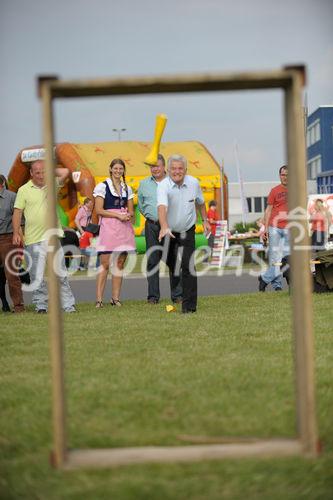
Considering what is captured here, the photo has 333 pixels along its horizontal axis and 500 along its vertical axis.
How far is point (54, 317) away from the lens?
12.8 ft

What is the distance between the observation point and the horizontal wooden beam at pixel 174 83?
3.75 meters

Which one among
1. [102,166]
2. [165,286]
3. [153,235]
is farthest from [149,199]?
[102,166]

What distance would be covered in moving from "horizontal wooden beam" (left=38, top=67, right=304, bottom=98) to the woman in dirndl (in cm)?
782

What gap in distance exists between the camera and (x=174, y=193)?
34.6 ft

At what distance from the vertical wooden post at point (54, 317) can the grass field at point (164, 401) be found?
147mm

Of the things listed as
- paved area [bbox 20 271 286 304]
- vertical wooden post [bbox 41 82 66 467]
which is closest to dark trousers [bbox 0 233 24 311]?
paved area [bbox 20 271 286 304]

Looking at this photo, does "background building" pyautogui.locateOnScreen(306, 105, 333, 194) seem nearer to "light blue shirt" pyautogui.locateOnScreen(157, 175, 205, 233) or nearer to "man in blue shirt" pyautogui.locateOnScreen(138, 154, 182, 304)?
"man in blue shirt" pyautogui.locateOnScreen(138, 154, 182, 304)

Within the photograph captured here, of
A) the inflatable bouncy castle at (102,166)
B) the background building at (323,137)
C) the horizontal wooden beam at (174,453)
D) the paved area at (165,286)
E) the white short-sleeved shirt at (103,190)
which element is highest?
the background building at (323,137)

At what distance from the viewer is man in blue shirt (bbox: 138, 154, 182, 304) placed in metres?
11.9

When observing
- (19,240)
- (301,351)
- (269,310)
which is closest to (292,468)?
(301,351)

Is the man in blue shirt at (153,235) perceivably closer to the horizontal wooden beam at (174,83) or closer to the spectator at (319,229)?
the horizontal wooden beam at (174,83)

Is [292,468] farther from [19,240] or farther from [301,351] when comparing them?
[19,240]

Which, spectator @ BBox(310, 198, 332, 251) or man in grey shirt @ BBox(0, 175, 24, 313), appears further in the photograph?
spectator @ BBox(310, 198, 332, 251)

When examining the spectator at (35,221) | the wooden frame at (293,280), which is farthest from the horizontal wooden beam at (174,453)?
the spectator at (35,221)
